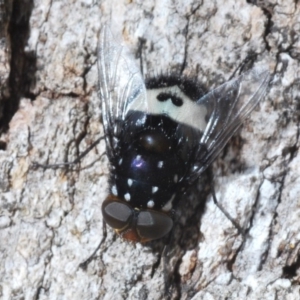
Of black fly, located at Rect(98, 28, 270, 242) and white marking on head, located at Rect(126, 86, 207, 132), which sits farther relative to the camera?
white marking on head, located at Rect(126, 86, 207, 132)

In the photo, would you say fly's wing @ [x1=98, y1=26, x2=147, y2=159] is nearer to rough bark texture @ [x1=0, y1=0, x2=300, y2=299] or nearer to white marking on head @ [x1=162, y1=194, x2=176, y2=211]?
rough bark texture @ [x1=0, y1=0, x2=300, y2=299]

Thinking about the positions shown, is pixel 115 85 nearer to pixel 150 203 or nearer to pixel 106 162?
pixel 106 162

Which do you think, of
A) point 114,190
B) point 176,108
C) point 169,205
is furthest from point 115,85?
point 169,205

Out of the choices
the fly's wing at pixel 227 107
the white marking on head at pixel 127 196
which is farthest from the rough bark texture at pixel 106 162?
the white marking on head at pixel 127 196

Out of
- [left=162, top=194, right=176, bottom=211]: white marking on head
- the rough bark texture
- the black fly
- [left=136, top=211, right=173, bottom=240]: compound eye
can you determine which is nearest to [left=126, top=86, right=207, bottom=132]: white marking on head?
the black fly

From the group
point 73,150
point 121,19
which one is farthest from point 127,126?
point 121,19

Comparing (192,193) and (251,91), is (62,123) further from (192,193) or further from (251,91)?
(251,91)

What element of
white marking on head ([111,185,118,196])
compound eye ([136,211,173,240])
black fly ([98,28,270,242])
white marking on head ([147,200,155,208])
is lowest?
compound eye ([136,211,173,240])
